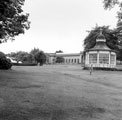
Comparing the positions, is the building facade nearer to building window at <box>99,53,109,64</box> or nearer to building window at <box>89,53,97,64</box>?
building window at <box>89,53,97,64</box>

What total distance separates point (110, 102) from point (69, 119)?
357 cm

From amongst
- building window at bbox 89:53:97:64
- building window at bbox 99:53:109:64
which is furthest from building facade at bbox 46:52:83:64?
building window at bbox 99:53:109:64

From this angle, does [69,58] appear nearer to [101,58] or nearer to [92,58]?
[92,58]

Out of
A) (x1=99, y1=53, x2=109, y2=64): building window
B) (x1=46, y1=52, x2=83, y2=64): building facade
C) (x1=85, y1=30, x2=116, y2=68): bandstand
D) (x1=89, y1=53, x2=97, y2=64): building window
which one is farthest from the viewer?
(x1=46, y1=52, x2=83, y2=64): building facade

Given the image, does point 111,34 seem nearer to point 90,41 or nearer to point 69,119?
point 90,41

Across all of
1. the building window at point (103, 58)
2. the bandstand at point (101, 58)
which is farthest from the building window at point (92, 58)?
the building window at point (103, 58)

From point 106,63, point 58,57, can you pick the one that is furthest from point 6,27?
point 58,57

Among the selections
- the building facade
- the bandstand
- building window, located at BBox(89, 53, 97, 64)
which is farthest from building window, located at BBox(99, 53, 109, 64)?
the building facade

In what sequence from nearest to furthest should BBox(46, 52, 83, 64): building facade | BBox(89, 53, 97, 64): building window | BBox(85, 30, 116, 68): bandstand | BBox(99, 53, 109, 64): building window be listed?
1. BBox(85, 30, 116, 68): bandstand
2. BBox(99, 53, 109, 64): building window
3. BBox(89, 53, 97, 64): building window
4. BBox(46, 52, 83, 64): building facade

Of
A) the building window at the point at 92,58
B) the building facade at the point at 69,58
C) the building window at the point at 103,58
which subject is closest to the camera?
the building window at the point at 103,58

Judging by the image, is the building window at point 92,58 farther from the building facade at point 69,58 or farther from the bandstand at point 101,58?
the building facade at point 69,58

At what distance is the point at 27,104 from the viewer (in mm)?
7961

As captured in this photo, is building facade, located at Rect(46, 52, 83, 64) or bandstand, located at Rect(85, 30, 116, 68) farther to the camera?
building facade, located at Rect(46, 52, 83, 64)

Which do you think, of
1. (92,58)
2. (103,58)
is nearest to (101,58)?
(103,58)
